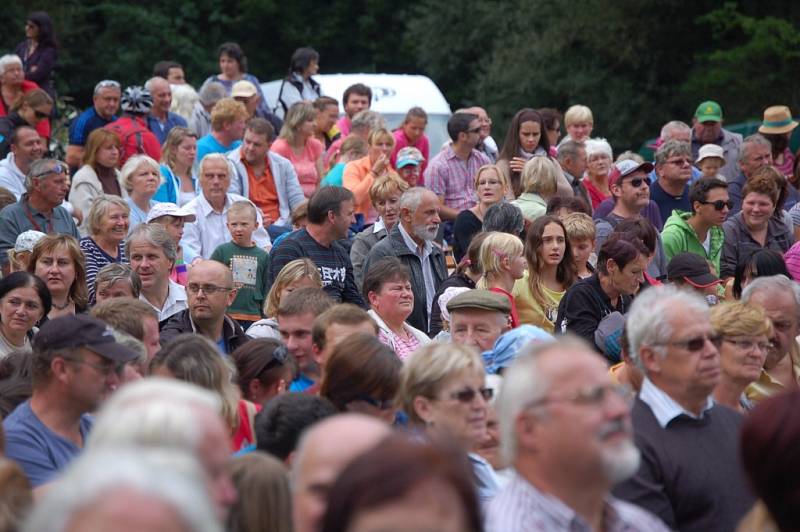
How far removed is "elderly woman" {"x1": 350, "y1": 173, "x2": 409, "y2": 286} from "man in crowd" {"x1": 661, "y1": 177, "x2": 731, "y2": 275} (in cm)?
218

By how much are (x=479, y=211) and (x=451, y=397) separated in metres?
6.21

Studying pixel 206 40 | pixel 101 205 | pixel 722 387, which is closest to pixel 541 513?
pixel 722 387

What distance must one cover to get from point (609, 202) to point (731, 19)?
15656 millimetres

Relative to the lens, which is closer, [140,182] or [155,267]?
[155,267]

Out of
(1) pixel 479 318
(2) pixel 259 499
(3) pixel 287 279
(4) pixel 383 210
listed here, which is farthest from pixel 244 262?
(2) pixel 259 499

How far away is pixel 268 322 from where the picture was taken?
827 centimetres

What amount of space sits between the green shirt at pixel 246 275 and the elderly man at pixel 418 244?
30.6 inches

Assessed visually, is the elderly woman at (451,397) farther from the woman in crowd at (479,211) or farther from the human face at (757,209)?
the human face at (757,209)

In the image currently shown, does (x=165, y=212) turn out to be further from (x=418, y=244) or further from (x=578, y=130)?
(x=578, y=130)

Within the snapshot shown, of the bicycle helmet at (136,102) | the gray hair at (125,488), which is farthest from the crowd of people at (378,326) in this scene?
the bicycle helmet at (136,102)

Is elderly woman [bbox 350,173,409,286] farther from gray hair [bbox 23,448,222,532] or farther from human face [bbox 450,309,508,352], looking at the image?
gray hair [bbox 23,448,222,532]

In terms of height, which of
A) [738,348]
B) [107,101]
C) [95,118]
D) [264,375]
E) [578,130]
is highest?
[738,348]

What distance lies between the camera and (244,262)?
10.1m

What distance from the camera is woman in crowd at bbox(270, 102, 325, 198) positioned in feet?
44.1
